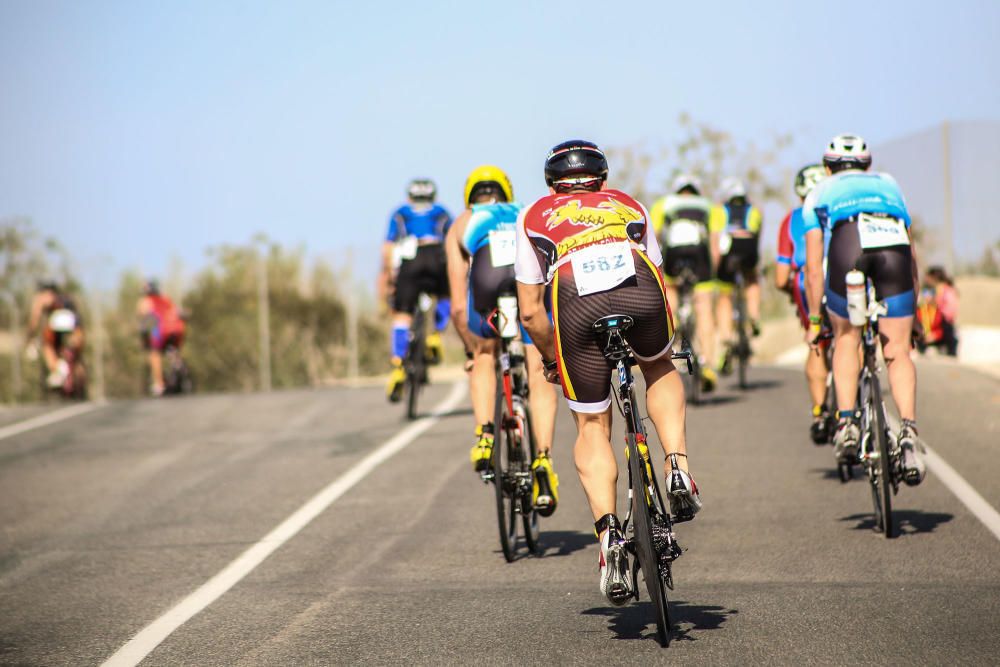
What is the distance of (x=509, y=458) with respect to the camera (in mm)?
8375

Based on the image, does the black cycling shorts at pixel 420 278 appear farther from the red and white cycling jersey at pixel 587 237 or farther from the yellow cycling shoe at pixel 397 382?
the red and white cycling jersey at pixel 587 237

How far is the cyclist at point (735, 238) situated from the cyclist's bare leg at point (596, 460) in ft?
31.5

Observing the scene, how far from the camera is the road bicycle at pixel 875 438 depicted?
27.5ft

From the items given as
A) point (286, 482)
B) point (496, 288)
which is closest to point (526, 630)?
point (496, 288)

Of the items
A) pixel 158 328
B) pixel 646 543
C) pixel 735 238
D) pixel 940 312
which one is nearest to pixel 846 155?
pixel 646 543

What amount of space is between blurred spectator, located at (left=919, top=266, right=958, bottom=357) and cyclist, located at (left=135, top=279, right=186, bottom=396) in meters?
11.5

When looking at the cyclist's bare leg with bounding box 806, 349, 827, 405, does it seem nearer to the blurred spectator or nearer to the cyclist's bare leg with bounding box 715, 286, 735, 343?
the cyclist's bare leg with bounding box 715, 286, 735, 343

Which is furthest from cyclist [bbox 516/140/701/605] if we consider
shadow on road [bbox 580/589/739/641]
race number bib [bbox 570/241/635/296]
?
shadow on road [bbox 580/589/739/641]

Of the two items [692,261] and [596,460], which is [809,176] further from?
[596,460]

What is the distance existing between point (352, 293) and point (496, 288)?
23.0 m

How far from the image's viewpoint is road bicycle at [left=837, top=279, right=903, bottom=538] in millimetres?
8383

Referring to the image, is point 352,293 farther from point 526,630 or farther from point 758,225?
point 526,630

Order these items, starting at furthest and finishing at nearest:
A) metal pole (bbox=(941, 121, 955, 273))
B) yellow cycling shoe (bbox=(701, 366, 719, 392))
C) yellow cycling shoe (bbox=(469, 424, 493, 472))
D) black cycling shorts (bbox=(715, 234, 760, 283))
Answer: metal pole (bbox=(941, 121, 955, 273)), black cycling shorts (bbox=(715, 234, 760, 283)), yellow cycling shoe (bbox=(701, 366, 719, 392)), yellow cycling shoe (bbox=(469, 424, 493, 472))

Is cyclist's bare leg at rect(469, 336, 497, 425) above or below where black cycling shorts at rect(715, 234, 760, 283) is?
below
